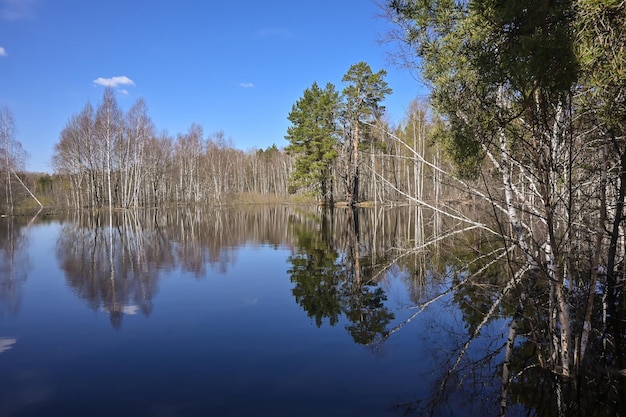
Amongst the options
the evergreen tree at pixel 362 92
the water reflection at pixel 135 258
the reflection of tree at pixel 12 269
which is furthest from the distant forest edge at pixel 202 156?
the reflection of tree at pixel 12 269

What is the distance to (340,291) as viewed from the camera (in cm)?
905

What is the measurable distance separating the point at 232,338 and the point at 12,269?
9.11 m

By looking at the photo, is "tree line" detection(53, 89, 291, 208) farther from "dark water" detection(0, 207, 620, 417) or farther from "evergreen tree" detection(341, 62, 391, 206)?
"dark water" detection(0, 207, 620, 417)

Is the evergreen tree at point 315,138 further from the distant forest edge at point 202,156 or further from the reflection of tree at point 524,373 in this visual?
the reflection of tree at point 524,373

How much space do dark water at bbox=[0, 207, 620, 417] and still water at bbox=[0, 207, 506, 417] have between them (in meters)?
0.03

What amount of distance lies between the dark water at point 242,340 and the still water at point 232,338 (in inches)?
1.0

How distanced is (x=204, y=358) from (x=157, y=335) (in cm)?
133

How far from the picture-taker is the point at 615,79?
3268 mm

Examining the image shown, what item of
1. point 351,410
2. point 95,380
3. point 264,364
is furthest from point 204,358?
point 351,410

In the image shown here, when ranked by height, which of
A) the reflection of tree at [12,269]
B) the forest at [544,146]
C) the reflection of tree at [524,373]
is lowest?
the reflection of tree at [524,373]

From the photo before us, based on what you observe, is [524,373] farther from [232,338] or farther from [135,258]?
[135,258]

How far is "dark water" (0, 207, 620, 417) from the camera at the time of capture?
15.0ft

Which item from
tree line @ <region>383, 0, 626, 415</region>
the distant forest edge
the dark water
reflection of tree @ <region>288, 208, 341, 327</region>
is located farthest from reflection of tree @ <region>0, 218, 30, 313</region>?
the distant forest edge

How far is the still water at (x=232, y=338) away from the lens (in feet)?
15.0
